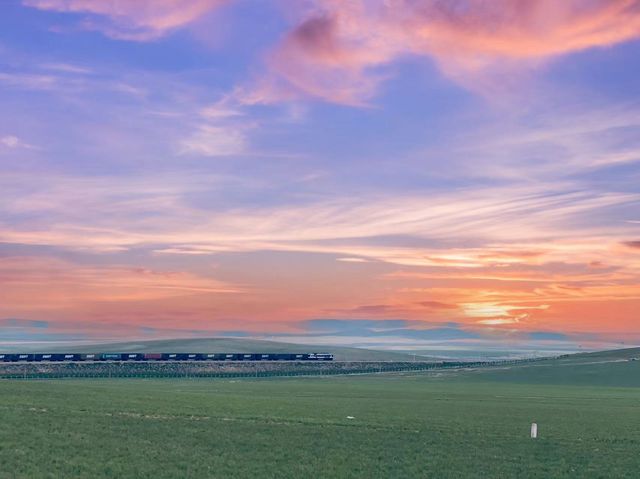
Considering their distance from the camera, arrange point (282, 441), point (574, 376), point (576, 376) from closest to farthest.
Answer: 1. point (282, 441)
2. point (576, 376)
3. point (574, 376)

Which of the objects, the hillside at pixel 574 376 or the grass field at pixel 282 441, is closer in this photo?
the grass field at pixel 282 441

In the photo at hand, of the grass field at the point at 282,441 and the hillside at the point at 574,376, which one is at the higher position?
the grass field at the point at 282,441

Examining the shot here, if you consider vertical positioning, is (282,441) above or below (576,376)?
above

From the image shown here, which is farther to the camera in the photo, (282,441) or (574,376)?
(574,376)

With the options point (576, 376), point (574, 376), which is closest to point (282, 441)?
point (576, 376)

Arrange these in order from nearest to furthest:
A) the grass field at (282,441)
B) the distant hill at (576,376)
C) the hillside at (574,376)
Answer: the grass field at (282,441) < the distant hill at (576,376) < the hillside at (574,376)

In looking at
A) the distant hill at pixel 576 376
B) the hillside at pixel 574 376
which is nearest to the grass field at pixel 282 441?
the distant hill at pixel 576 376

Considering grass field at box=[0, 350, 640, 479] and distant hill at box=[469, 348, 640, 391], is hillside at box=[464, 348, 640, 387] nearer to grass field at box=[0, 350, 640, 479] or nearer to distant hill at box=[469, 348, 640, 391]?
distant hill at box=[469, 348, 640, 391]

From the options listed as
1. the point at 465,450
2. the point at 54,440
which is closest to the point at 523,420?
the point at 465,450

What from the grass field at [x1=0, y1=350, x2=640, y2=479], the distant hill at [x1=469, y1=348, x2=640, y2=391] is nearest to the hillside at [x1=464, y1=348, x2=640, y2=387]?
the distant hill at [x1=469, y1=348, x2=640, y2=391]

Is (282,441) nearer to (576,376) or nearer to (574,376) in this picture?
(576,376)

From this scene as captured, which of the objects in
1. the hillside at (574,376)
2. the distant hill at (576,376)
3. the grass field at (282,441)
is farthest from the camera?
the hillside at (574,376)

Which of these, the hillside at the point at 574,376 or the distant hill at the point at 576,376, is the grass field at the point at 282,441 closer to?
the distant hill at the point at 576,376

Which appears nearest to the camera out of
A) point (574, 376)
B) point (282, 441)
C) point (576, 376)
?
point (282, 441)
